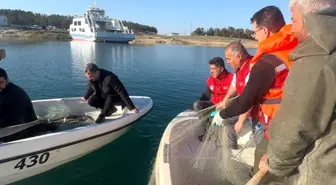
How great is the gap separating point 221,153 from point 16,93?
368cm

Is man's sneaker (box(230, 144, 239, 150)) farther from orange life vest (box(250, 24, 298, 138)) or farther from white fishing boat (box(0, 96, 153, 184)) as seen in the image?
white fishing boat (box(0, 96, 153, 184))

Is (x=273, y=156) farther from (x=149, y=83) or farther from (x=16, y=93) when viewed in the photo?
(x=149, y=83)

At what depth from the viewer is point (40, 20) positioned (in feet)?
408

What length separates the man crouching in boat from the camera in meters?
6.04

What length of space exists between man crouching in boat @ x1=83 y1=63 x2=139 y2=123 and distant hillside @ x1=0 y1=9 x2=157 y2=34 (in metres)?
115

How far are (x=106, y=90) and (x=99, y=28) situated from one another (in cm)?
6152

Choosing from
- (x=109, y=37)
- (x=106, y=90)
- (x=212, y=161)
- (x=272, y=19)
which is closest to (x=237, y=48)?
(x=272, y=19)

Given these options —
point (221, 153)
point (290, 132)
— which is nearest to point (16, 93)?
point (221, 153)

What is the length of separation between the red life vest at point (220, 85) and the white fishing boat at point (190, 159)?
63 cm

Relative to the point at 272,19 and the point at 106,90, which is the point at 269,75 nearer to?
the point at 272,19

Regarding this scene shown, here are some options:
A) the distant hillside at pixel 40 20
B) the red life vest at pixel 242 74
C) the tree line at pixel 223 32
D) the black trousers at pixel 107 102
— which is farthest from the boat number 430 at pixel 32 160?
the distant hillside at pixel 40 20

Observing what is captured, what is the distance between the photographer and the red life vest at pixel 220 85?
5.07 meters

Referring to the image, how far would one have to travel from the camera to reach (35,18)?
411ft

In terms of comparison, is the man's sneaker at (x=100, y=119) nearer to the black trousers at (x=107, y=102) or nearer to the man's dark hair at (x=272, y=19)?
the black trousers at (x=107, y=102)
